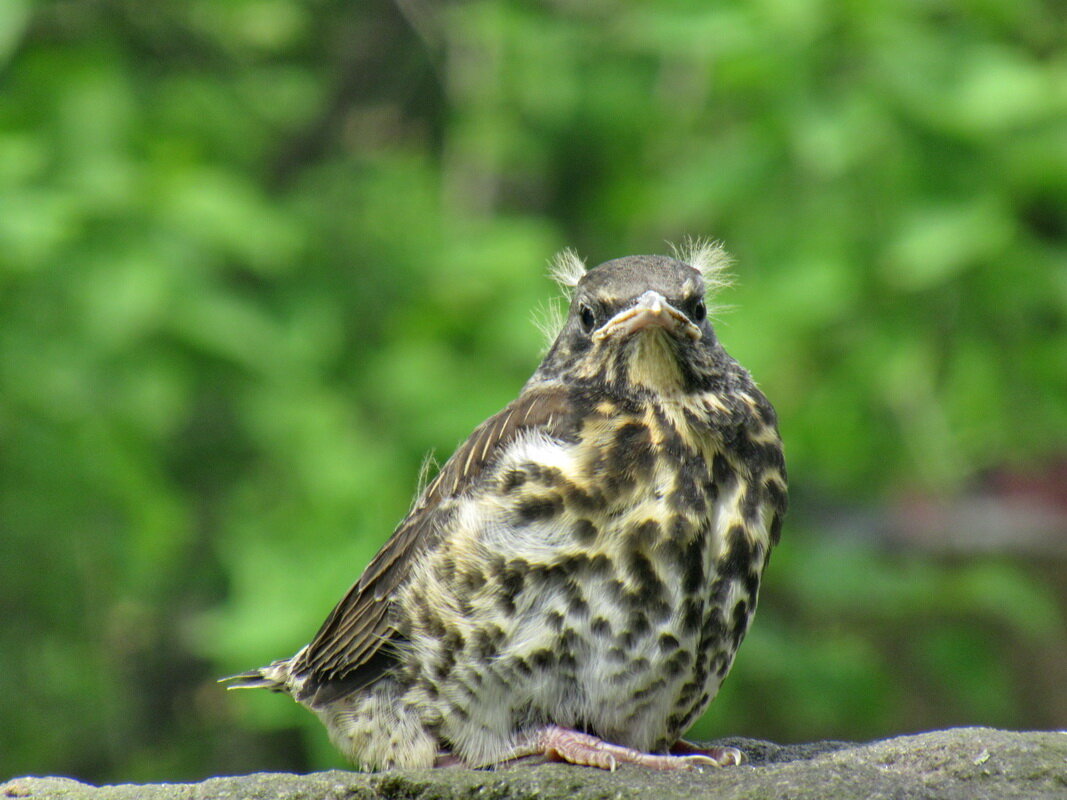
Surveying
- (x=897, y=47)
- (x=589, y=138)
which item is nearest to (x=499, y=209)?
(x=589, y=138)

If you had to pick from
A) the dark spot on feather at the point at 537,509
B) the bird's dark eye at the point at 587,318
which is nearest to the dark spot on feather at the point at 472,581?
the dark spot on feather at the point at 537,509

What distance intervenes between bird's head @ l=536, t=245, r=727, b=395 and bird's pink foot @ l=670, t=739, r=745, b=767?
831 mm

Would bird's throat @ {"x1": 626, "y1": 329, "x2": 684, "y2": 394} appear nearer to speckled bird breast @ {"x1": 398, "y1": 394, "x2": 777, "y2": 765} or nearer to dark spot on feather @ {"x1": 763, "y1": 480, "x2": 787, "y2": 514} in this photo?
speckled bird breast @ {"x1": 398, "y1": 394, "x2": 777, "y2": 765}

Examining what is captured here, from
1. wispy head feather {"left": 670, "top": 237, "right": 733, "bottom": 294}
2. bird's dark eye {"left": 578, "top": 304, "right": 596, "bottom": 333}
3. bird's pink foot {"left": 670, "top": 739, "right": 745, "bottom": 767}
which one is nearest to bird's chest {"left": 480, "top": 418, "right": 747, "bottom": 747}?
bird's pink foot {"left": 670, "top": 739, "right": 745, "bottom": 767}

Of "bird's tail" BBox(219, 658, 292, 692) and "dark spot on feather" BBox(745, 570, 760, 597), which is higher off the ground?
"bird's tail" BBox(219, 658, 292, 692)

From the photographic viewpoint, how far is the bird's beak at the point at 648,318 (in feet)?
11.0

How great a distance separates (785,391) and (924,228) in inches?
41.6

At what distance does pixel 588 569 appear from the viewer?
3.07 m

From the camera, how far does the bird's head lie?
3385 mm

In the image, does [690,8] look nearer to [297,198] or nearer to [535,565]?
[297,198]

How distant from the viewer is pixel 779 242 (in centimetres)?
573

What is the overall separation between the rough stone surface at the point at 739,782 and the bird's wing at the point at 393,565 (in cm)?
58

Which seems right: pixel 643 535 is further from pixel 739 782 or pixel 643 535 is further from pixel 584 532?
pixel 739 782

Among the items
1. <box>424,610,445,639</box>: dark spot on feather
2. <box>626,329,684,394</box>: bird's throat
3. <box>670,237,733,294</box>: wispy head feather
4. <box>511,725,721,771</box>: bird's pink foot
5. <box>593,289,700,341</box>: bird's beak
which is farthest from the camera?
<box>670,237,733,294</box>: wispy head feather
